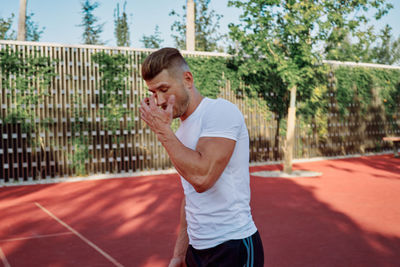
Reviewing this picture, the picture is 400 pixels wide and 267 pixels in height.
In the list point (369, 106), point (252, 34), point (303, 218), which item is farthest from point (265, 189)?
point (369, 106)

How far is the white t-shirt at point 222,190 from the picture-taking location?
1.78 metres

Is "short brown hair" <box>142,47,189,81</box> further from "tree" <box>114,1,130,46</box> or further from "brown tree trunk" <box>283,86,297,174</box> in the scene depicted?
"tree" <box>114,1,130,46</box>

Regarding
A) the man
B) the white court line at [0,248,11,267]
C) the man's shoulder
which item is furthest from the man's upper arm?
the white court line at [0,248,11,267]

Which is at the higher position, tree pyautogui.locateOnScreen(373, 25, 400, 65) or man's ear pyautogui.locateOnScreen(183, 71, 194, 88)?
tree pyautogui.locateOnScreen(373, 25, 400, 65)

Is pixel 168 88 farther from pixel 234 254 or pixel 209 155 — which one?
pixel 234 254

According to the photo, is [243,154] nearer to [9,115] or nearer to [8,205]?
[8,205]

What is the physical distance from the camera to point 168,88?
1.82 meters

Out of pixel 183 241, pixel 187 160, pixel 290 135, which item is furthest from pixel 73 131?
pixel 187 160

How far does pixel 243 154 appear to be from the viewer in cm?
187

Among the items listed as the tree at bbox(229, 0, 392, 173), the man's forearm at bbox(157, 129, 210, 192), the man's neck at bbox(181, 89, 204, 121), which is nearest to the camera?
the man's forearm at bbox(157, 129, 210, 192)

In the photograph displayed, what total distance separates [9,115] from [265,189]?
643cm

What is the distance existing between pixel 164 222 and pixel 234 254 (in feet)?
15.3

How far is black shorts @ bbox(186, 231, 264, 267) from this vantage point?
6.02 feet

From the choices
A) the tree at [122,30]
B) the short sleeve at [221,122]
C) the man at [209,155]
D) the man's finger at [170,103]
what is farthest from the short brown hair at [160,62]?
the tree at [122,30]
